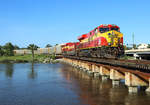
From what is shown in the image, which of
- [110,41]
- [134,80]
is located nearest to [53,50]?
[110,41]

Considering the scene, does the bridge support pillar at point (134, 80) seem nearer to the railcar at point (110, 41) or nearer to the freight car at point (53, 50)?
the railcar at point (110, 41)

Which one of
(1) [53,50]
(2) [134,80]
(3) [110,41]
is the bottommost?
(2) [134,80]

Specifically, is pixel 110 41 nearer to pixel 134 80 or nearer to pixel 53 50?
pixel 134 80

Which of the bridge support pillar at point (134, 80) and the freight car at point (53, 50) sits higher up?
the freight car at point (53, 50)

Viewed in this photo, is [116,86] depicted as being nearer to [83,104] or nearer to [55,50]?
[83,104]

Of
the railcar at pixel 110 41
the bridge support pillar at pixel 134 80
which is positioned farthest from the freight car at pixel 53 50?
the bridge support pillar at pixel 134 80

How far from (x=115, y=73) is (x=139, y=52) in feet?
73.6

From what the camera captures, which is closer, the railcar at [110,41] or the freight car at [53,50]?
the railcar at [110,41]

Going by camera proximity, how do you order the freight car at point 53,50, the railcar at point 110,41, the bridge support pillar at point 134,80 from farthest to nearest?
1. the freight car at point 53,50
2. the railcar at point 110,41
3. the bridge support pillar at point 134,80

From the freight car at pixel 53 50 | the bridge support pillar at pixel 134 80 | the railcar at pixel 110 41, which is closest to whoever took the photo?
the bridge support pillar at pixel 134 80

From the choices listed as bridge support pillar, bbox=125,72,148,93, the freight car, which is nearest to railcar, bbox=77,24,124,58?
bridge support pillar, bbox=125,72,148,93

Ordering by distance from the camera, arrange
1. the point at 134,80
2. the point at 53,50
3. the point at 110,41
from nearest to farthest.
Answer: the point at 134,80, the point at 110,41, the point at 53,50

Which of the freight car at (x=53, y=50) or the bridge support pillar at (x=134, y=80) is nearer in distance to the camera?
the bridge support pillar at (x=134, y=80)

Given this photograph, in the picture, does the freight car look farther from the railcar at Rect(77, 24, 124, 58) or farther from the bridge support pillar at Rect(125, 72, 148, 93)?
the bridge support pillar at Rect(125, 72, 148, 93)
